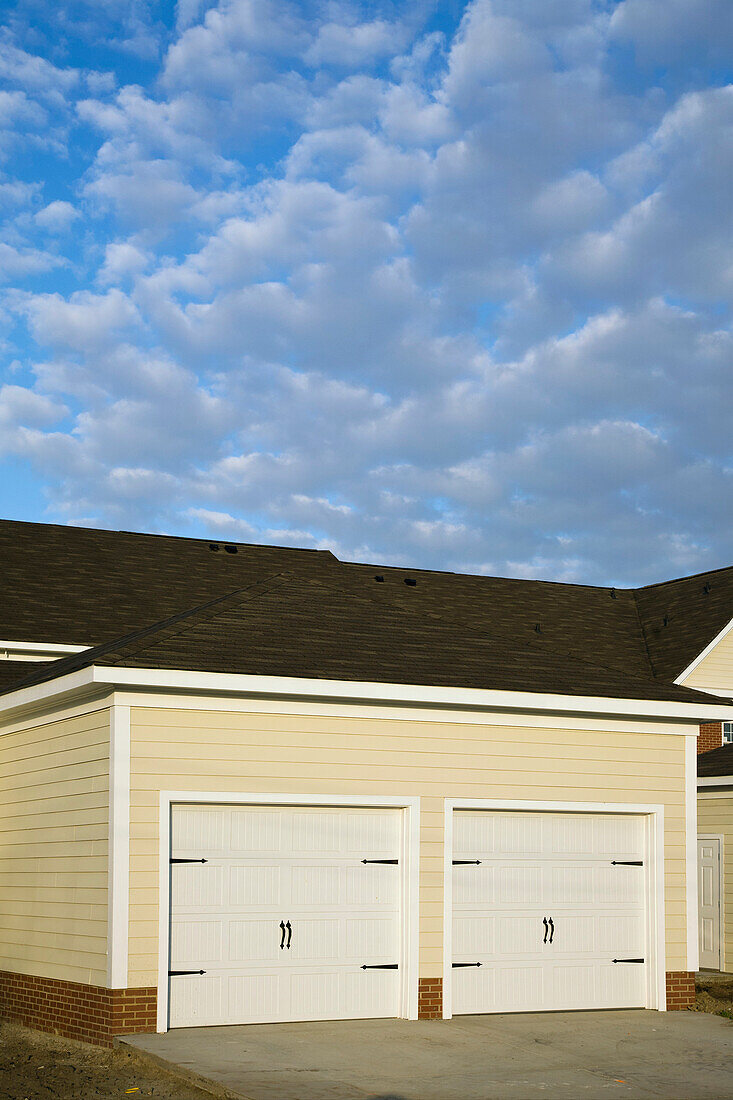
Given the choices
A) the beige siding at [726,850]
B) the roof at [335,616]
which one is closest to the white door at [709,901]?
the beige siding at [726,850]

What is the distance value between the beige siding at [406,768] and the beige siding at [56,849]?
0.45 meters

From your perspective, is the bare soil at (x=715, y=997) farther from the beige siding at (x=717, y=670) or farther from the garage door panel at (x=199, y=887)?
the beige siding at (x=717, y=670)

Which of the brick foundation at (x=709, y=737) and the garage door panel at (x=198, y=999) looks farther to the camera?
the brick foundation at (x=709, y=737)

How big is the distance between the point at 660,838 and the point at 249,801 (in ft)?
17.3

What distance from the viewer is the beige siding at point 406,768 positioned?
12594mm

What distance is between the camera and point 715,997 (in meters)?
Answer: 17.4

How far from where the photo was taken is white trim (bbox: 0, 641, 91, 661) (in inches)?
782

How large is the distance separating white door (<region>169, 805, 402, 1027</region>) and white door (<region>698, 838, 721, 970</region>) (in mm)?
8704

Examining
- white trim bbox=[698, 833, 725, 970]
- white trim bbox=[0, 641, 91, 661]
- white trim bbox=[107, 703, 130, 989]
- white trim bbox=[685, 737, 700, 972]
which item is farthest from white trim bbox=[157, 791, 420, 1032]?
white trim bbox=[698, 833, 725, 970]

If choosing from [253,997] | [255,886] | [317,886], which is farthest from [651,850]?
[253,997]

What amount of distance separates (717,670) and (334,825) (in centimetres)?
1439

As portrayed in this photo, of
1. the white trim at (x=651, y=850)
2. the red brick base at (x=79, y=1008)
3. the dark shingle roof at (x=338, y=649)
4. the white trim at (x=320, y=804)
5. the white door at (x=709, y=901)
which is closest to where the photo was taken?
the red brick base at (x=79, y=1008)

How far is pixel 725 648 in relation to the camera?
26.1 metres

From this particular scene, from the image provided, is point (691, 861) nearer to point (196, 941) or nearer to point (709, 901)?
point (709, 901)
